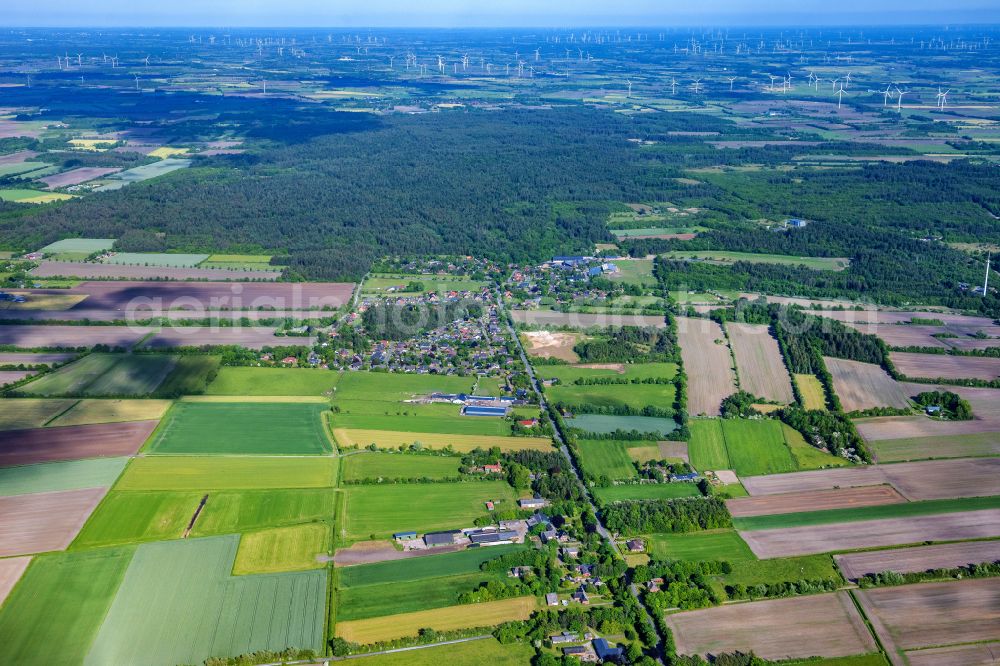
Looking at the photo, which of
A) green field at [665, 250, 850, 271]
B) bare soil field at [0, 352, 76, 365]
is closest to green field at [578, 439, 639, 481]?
bare soil field at [0, 352, 76, 365]

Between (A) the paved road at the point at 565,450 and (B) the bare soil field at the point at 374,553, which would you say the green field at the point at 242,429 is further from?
(A) the paved road at the point at 565,450

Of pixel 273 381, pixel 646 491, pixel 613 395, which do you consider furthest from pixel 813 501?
pixel 273 381

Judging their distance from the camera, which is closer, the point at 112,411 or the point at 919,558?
the point at 919,558

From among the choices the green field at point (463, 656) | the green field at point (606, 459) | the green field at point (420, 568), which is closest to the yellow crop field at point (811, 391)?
the green field at point (606, 459)

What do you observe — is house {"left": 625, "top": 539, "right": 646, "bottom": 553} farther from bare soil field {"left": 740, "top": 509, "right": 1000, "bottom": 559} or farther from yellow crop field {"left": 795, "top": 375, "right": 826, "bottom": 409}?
yellow crop field {"left": 795, "top": 375, "right": 826, "bottom": 409}

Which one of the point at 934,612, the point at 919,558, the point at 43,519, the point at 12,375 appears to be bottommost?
the point at 43,519

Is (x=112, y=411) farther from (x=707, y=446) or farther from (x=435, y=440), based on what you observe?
(x=707, y=446)

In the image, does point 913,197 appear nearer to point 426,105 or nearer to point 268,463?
point 268,463
